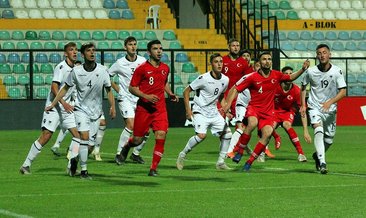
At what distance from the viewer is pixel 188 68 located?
117 ft

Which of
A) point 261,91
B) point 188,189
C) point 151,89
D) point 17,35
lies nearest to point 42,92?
point 17,35

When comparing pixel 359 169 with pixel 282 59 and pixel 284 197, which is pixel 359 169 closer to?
pixel 284 197

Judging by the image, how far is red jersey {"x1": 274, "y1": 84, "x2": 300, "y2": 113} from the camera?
20922 millimetres

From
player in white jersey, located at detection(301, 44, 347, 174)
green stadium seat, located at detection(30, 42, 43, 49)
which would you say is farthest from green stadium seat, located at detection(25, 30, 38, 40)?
player in white jersey, located at detection(301, 44, 347, 174)

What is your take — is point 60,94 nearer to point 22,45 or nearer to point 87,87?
point 87,87

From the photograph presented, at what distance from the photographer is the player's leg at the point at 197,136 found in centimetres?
1720

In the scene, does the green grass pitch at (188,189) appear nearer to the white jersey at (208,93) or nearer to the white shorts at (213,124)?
the white shorts at (213,124)

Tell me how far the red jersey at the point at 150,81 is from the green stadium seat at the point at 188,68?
19.0m

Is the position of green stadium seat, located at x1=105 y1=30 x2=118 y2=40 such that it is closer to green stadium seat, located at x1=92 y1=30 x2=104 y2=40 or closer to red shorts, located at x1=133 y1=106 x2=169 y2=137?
green stadium seat, located at x1=92 y1=30 x2=104 y2=40

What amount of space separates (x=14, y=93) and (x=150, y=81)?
694 inches

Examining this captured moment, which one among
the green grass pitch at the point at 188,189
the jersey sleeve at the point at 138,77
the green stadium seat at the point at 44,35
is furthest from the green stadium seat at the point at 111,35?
the jersey sleeve at the point at 138,77

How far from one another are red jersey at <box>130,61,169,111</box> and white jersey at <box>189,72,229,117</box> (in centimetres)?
135

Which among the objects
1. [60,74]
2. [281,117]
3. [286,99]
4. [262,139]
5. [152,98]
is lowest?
[262,139]

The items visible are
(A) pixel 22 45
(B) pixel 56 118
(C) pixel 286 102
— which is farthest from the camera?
(A) pixel 22 45
